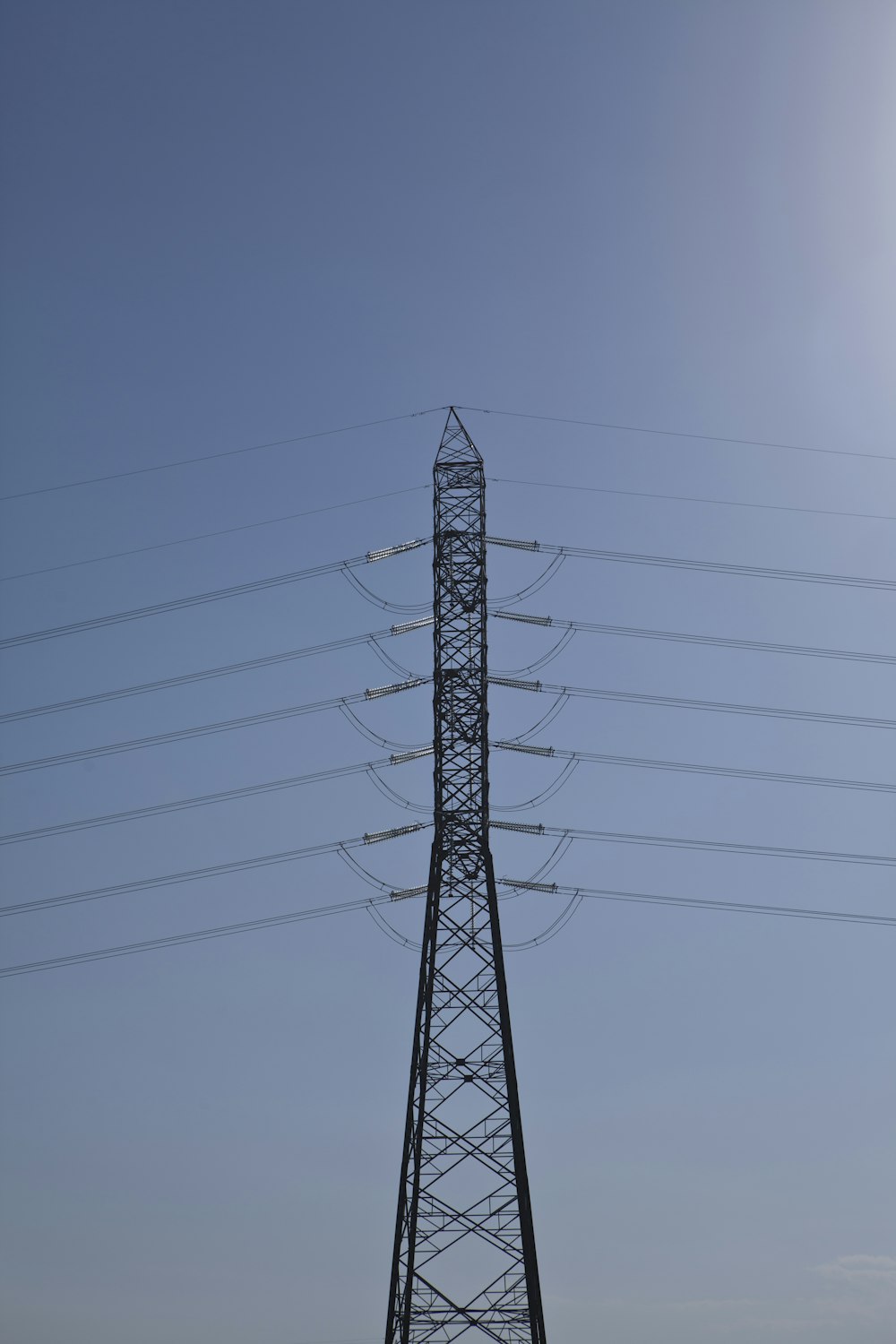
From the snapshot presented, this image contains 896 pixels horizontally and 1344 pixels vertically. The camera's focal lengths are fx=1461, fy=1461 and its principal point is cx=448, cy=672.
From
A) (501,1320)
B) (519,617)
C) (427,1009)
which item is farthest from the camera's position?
(519,617)

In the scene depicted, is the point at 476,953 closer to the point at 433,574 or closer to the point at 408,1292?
the point at 408,1292

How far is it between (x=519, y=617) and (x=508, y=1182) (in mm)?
18004

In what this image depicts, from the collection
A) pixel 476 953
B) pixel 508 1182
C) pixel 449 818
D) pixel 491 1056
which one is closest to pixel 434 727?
pixel 449 818

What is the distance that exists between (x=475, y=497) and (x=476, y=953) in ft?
50.6

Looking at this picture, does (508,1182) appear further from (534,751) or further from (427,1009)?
(534,751)

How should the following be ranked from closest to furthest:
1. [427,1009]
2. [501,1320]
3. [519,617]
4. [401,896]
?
1. [501,1320]
2. [427,1009]
3. [401,896]
4. [519,617]

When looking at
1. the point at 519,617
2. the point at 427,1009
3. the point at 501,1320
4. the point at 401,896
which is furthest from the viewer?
the point at 519,617

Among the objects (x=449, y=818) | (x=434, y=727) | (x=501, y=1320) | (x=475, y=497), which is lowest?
(x=501, y=1320)

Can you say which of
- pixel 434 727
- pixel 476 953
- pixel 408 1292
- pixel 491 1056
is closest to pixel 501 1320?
pixel 408 1292

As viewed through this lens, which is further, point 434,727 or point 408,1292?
point 434,727

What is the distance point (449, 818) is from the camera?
44594 millimetres

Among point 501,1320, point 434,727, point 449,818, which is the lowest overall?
A: point 501,1320

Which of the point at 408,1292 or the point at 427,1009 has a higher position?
the point at 427,1009

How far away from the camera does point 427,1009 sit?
1674 inches
